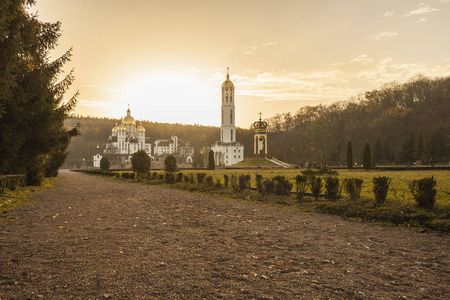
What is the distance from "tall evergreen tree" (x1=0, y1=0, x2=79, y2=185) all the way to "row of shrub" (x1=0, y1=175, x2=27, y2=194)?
2.59ft

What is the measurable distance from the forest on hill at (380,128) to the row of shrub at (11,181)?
35659 mm

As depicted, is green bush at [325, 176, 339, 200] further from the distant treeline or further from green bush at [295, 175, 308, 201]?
the distant treeline

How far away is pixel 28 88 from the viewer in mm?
10438

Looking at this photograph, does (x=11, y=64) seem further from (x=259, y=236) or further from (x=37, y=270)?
(x=259, y=236)

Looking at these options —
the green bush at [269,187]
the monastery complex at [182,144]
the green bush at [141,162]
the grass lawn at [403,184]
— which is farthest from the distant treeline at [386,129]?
the green bush at [269,187]

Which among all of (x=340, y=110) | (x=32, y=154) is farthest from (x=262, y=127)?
(x=32, y=154)

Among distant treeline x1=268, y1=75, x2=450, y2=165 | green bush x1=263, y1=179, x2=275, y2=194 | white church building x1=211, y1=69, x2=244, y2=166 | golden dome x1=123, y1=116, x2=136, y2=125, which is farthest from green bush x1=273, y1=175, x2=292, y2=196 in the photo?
golden dome x1=123, y1=116, x2=136, y2=125

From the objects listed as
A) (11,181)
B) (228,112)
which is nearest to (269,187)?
(11,181)

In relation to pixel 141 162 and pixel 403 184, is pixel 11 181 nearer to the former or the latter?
pixel 141 162

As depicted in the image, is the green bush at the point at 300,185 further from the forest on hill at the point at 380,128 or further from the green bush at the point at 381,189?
the forest on hill at the point at 380,128

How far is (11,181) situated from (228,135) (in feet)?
231

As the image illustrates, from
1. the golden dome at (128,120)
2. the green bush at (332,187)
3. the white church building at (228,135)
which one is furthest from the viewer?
the golden dome at (128,120)

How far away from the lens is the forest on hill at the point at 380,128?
50469mm

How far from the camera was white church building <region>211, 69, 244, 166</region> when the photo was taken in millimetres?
81438
